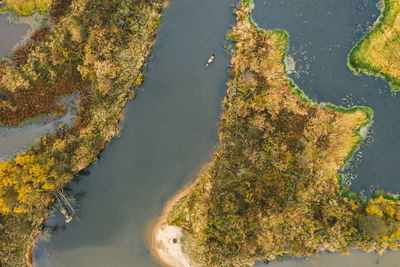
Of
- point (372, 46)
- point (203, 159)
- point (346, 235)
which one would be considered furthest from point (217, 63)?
point (346, 235)

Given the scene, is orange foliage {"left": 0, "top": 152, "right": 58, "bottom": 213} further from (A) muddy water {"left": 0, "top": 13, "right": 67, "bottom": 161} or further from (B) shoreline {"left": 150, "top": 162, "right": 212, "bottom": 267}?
(B) shoreline {"left": 150, "top": 162, "right": 212, "bottom": 267}

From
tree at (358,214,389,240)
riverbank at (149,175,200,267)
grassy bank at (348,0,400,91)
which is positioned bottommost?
riverbank at (149,175,200,267)

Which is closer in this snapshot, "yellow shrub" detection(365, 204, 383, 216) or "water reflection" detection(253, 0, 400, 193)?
"yellow shrub" detection(365, 204, 383, 216)

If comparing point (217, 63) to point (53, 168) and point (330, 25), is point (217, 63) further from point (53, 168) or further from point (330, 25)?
point (53, 168)

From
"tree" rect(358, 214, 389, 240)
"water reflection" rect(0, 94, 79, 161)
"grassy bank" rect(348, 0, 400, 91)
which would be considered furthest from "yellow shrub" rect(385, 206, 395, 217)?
"water reflection" rect(0, 94, 79, 161)

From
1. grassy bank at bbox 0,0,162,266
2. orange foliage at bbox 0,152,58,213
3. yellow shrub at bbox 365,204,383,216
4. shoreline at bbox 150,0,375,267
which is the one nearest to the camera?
orange foliage at bbox 0,152,58,213
